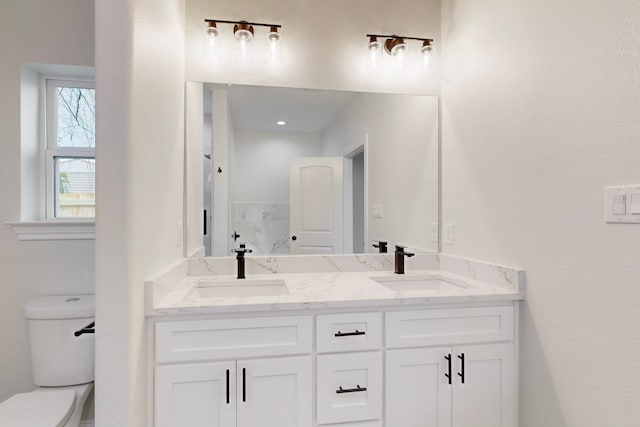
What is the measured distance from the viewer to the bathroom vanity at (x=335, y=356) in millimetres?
1280

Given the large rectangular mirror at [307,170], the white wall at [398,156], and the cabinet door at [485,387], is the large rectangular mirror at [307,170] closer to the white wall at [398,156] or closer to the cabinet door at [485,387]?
the white wall at [398,156]

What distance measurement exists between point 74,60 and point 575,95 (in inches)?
92.1

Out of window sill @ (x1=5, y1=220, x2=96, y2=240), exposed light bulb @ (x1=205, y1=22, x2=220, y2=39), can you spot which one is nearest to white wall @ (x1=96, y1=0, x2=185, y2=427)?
exposed light bulb @ (x1=205, y1=22, x2=220, y2=39)

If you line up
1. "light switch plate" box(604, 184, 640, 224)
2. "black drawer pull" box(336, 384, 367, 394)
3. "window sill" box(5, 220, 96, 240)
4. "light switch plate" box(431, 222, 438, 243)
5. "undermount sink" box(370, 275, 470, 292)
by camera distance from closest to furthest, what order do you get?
"light switch plate" box(604, 184, 640, 224)
"black drawer pull" box(336, 384, 367, 394)
"window sill" box(5, 220, 96, 240)
"undermount sink" box(370, 275, 470, 292)
"light switch plate" box(431, 222, 438, 243)

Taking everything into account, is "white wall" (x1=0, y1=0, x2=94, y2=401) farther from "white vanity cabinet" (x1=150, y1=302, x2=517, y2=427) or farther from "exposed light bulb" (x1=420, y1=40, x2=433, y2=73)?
"exposed light bulb" (x1=420, y1=40, x2=433, y2=73)

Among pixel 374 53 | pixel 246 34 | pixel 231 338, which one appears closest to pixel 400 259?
pixel 231 338

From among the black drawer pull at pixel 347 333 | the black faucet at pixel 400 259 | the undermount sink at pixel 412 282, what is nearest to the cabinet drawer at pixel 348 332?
the black drawer pull at pixel 347 333

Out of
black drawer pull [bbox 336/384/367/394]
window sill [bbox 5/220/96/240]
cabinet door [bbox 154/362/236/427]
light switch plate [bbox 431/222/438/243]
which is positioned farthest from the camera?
light switch plate [bbox 431/222/438/243]

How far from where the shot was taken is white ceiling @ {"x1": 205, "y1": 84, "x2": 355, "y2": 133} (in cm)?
194

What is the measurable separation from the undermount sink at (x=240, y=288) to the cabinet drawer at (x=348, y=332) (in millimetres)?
377

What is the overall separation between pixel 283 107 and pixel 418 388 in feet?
5.29

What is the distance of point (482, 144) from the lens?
169cm

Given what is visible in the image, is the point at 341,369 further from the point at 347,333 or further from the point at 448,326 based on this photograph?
the point at 448,326

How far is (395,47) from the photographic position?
1999mm
